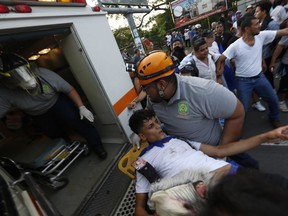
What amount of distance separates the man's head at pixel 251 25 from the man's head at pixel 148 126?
2.06m

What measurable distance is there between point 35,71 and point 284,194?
2.97 meters

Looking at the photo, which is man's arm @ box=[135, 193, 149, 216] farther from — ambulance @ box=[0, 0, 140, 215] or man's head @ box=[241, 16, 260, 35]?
man's head @ box=[241, 16, 260, 35]

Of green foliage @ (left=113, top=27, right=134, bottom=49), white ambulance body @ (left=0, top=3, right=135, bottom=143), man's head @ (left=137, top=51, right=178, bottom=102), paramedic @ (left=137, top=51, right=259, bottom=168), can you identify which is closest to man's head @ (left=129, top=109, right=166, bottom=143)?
paramedic @ (left=137, top=51, right=259, bottom=168)

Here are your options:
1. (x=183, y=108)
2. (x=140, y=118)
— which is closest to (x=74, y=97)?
(x=140, y=118)

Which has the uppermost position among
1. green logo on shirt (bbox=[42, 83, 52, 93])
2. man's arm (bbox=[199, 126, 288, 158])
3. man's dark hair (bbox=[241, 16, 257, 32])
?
→ green logo on shirt (bbox=[42, 83, 52, 93])

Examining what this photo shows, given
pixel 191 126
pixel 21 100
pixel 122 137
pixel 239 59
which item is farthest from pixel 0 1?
pixel 239 59

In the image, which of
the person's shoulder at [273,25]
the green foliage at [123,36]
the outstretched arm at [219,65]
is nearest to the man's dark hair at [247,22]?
the outstretched arm at [219,65]

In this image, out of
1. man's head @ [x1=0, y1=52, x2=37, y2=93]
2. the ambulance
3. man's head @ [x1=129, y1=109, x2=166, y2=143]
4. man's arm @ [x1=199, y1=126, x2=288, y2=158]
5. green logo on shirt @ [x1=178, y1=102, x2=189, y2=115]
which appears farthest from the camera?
man's head @ [x1=0, y1=52, x2=37, y2=93]

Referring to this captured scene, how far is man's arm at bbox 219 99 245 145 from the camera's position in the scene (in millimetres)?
1587

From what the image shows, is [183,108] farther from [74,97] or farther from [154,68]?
[74,97]

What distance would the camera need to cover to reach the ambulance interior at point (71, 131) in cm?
249

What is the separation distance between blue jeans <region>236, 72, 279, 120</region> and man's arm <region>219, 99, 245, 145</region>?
5.72ft

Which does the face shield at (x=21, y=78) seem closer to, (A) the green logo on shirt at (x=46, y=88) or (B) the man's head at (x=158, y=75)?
(A) the green logo on shirt at (x=46, y=88)

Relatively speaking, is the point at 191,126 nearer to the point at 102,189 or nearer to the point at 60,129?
the point at 102,189
